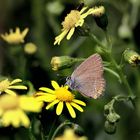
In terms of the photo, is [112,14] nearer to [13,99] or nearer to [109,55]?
[109,55]

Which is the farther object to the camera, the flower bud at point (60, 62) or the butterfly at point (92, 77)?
the flower bud at point (60, 62)

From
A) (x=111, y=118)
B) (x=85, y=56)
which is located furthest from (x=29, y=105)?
(x=85, y=56)

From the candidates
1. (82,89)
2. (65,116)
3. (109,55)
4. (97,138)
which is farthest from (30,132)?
(97,138)

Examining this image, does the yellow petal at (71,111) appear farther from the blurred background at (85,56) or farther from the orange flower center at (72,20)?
the blurred background at (85,56)

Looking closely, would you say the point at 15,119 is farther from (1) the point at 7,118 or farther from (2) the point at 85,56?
(2) the point at 85,56

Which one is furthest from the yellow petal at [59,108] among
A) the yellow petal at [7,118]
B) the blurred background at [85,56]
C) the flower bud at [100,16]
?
the blurred background at [85,56]

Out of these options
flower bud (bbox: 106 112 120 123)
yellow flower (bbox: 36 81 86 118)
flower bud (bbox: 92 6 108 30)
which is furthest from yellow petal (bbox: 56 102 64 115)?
flower bud (bbox: 92 6 108 30)

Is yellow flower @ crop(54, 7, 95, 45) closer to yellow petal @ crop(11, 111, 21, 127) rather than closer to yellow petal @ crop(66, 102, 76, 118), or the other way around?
yellow petal @ crop(66, 102, 76, 118)
